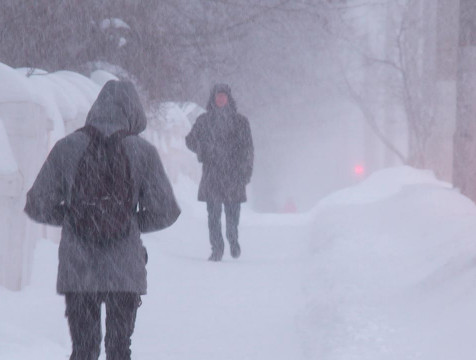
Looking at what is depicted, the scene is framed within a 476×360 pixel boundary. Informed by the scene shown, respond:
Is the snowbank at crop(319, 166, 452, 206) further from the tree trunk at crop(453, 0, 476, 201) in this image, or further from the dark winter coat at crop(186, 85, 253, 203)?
the dark winter coat at crop(186, 85, 253, 203)

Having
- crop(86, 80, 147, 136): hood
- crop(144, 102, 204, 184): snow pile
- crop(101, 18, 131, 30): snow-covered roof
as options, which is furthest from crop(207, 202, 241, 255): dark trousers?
crop(86, 80, 147, 136): hood

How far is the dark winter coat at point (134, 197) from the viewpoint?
4.33 meters

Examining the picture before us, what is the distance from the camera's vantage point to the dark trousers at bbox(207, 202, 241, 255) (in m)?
10.9

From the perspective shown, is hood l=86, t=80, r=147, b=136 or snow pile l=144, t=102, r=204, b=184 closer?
hood l=86, t=80, r=147, b=136

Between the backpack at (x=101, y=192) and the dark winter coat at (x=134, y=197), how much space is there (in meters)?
0.03

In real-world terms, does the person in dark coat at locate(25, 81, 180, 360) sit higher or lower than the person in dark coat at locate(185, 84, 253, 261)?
higher

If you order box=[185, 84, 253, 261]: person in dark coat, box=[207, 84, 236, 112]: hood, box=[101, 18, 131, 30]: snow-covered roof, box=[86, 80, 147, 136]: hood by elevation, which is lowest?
box=[185, 84, 253, 261]: person in dark coat

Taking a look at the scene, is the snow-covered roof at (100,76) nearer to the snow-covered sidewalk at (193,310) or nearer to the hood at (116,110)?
the snow-covered sidewalk at (193,310)

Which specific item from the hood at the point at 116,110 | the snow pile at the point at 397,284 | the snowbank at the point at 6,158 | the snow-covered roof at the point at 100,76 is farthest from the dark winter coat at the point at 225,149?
the hood at the point at 116,110

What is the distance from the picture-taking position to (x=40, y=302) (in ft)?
23.8

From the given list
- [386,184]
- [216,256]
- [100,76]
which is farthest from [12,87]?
[386,184]

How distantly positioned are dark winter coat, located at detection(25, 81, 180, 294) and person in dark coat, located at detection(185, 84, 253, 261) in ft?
20.8

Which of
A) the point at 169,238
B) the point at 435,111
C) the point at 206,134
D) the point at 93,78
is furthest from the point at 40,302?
the point at 435,111

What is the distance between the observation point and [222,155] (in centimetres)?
1086
